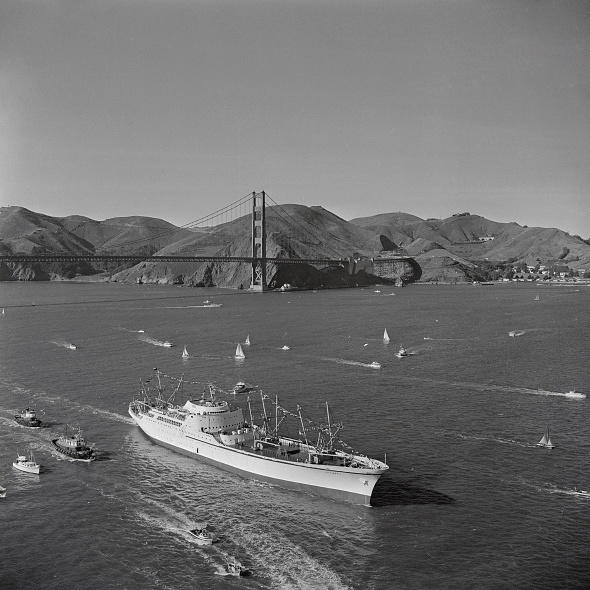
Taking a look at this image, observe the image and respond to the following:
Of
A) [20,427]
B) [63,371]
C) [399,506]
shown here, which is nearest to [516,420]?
[399,506]

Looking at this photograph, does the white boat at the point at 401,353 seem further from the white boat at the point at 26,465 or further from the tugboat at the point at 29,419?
the white boat at the point at 26,465

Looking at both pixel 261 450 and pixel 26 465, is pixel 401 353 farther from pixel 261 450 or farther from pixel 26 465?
pixel 26 465

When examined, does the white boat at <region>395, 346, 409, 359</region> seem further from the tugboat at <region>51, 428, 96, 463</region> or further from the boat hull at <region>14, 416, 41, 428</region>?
the boat hull at <region>14, 416, 41, 428</region>

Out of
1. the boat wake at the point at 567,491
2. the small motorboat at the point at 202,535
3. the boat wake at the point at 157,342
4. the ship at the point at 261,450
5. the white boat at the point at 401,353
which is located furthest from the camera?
the boat wake at the point at 157,342

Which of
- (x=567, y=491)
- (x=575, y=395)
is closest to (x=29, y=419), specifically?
(x=567, y=491)

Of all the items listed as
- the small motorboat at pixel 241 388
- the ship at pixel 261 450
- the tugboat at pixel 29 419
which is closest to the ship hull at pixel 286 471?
the ship at pixel 261 450

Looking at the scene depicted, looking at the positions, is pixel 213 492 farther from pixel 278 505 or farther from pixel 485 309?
pixel 485 309
